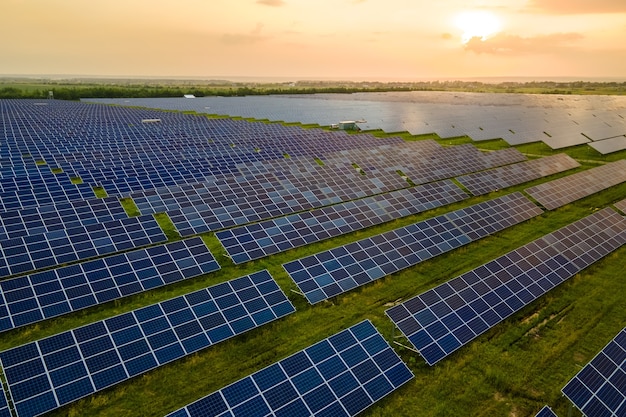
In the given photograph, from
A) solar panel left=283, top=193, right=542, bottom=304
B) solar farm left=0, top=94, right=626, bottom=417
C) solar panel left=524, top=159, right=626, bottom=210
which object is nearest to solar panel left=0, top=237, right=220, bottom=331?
solar farm left=0, top=94, right=626, bottom=417

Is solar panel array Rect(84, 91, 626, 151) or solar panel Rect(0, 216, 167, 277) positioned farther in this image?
solar panel array Rect(84, 91, 626, 151)

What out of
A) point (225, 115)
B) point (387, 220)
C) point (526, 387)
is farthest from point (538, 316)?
point (225, 115)

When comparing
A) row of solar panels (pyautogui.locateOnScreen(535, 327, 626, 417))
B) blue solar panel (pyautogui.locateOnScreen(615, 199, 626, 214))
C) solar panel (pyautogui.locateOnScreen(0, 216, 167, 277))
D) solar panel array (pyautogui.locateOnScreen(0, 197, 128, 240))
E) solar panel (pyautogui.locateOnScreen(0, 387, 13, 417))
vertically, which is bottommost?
blue solar panel (pyautogui.locateOnScreen(615, 199, 626, 214))

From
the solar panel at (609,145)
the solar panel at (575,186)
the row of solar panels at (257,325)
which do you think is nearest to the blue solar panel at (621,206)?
the solar panel at (575,186)

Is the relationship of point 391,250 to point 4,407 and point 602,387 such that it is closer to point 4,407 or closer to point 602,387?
point 602,387

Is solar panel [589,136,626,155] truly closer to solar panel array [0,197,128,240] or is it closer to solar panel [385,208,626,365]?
solar panel [385,208,626,365]

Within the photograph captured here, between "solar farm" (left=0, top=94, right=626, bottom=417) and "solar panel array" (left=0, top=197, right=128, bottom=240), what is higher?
"solar panel array" (left=0, top=197, right=128, bottom=240)
